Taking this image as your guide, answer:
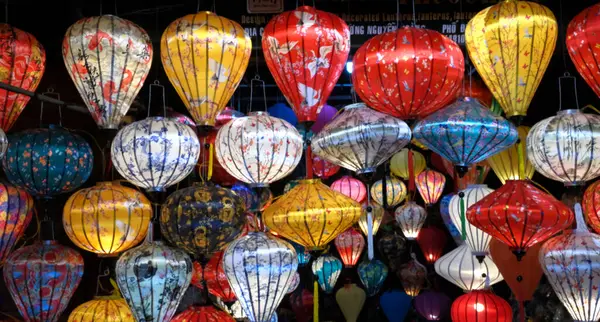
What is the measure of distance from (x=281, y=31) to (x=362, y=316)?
12.5 ft

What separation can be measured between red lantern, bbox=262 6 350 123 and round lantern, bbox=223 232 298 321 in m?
0.59

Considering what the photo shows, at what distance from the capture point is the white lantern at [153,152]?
2742 mm

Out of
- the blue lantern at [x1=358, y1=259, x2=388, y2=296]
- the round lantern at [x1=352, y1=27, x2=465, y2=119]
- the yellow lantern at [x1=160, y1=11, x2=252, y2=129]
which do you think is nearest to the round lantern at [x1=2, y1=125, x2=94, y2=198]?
the yellow lantern at [x1=160, y1=11, x2=252, y2=129]

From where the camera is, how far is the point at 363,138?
2775 mm

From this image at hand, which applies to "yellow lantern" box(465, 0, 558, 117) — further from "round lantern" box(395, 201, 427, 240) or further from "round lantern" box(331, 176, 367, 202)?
"round lantern" box(395, 201, 427, 240)

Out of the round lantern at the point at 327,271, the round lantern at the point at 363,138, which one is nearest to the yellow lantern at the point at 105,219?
the round lantern at the point at 363,138

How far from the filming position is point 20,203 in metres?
3.04

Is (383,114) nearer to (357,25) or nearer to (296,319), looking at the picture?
(357,25)

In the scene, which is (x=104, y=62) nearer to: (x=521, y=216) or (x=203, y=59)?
(x=203, y=59)

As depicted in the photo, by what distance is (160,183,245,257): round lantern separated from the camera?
2818 millimetres

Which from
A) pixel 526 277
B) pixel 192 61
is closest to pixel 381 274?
pixel 526 277

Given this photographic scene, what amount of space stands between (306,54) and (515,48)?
2.64 ft

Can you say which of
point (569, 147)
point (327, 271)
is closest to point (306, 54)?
point (569, 147)

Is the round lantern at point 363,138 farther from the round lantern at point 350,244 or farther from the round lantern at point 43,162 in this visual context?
the round lantern at point 350,244
